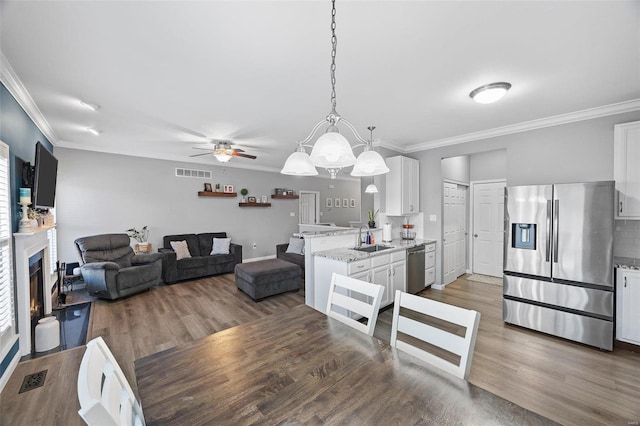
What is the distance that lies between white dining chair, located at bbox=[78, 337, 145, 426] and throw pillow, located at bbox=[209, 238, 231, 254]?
16.0 feet

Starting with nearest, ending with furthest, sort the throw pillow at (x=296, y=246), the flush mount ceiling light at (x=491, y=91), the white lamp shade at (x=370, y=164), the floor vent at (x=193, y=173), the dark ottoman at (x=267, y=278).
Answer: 1. the white lamp shade at (x=370, y=164)
2. the flush mount ceiling light at (x=491, y=91)
3. the dark ottoman at (x=267, y=278)
4. the throw pillow at (x=296, y=246)
5. the floor vent at (x=193, y=173)

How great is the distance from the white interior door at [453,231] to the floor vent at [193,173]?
17.2 feet

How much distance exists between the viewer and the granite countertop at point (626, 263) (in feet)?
8.79

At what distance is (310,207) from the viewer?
28.3 feet

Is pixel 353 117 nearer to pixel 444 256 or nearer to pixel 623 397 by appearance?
pixel 444 256

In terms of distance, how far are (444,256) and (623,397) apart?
2747 mm

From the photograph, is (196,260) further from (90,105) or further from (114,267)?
(90,105)

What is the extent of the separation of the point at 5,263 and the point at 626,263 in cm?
622

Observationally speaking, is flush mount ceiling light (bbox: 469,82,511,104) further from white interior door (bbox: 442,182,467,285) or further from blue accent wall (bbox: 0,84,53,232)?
blue accent wall (bbox: 0,84,53,232)

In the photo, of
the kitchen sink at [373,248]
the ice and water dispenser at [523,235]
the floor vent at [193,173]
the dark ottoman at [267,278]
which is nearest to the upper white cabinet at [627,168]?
the ice and water dispenser at [523,235]

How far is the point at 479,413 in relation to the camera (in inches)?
35.3

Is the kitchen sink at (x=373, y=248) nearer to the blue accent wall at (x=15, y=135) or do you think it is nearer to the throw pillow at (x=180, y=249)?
the throw pillow at (x=180, y=249)

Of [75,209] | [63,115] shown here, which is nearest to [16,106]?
[63,115]

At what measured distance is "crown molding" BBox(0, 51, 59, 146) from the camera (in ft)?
7.02
